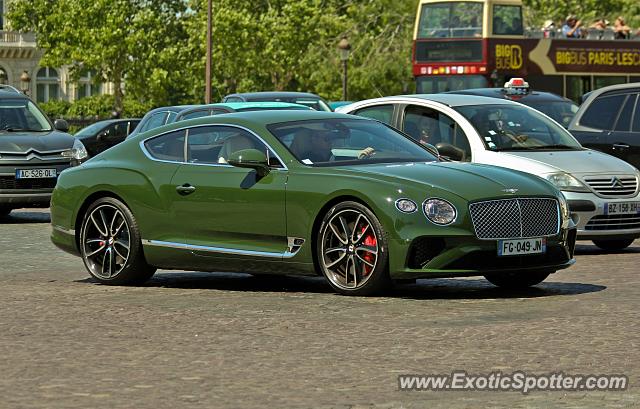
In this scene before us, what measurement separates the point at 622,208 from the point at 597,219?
294mm

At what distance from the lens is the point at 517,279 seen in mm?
12297

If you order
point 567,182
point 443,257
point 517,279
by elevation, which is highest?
point 567,182

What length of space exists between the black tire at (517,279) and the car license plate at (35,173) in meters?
9.86

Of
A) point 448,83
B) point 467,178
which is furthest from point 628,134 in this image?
point 448,83

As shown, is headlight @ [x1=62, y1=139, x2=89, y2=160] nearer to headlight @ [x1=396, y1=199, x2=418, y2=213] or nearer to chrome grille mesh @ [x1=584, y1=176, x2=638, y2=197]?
chrome grille mesh @ [x1=584, y1=176, x2=638, y2=197]

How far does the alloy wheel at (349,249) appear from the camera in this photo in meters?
11.5

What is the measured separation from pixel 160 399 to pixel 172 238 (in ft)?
17.1

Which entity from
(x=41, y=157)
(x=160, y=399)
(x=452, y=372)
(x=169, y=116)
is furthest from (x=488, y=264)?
(x=169, y=116)

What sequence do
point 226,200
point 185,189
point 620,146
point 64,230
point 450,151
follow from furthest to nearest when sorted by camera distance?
point 620,146 → point 450,151 → point 64,230 → point 185,189 → point 226,200

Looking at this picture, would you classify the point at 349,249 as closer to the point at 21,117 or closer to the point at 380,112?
the point at 380,112

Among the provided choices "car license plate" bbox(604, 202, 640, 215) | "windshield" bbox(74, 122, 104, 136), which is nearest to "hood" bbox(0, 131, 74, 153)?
"car license plate" bbox(604, 202, 640, 215)

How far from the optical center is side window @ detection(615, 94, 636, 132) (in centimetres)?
1886

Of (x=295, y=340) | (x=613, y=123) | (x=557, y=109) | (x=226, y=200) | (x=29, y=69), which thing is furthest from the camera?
(x=29, y=69)

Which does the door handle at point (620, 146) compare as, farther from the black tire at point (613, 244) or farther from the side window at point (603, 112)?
the black tire at point (613, 244)
